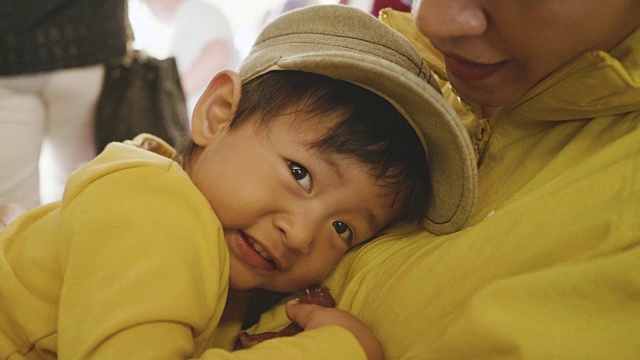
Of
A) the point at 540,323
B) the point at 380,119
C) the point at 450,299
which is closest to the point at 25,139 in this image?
→ the point at 380,119

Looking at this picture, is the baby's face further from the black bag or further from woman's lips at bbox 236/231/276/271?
the black bag

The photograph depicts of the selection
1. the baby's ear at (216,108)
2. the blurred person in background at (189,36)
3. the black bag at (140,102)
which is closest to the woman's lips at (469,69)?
the baby's ear at (216,108)

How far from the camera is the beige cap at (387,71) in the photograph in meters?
0.77

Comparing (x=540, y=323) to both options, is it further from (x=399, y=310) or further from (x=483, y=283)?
(x=399, y=310)

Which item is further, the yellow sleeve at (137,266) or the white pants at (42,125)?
the white pants at (42,125)

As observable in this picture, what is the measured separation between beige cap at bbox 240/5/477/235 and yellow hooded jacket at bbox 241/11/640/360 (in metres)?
0.05

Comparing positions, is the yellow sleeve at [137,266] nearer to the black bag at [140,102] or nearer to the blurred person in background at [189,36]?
the black bag at [140,102]

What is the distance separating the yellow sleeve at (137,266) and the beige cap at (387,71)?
0.24m

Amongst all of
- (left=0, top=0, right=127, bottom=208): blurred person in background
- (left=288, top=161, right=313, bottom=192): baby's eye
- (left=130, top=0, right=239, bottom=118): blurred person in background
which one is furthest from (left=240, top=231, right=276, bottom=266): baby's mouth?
(left=130, top=0, right=239, bottom=118): blurred person in background

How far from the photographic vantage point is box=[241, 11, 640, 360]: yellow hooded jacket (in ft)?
2.12

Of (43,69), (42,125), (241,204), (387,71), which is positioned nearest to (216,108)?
(241,204)

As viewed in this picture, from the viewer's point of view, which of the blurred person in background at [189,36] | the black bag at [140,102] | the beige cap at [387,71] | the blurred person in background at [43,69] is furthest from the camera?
the blurred person in background at [189,36]

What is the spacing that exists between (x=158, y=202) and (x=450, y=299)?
38 centimetres

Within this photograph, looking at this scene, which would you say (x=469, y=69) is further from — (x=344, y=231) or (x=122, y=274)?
(x=122, y=274)
